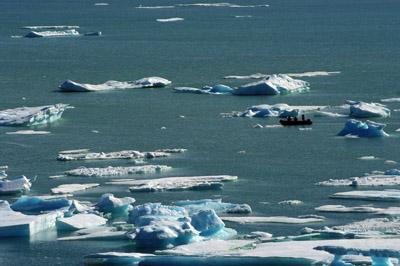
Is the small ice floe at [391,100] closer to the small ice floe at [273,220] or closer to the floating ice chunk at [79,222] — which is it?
the small ice floe at [273,220]

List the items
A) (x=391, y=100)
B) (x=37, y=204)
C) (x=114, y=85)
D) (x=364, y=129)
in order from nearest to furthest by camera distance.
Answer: (x=37, y=204)
(x=364, y=129)
(x=391, y=100)
(x=114, y=85)

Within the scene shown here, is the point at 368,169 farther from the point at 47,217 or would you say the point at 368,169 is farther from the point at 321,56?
the point at 321,56

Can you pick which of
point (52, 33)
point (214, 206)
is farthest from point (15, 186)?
point (52, 33)

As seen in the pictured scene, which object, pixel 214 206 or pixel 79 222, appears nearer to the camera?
pixel 79 222

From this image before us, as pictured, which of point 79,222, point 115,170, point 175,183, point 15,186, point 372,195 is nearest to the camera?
point 79,222

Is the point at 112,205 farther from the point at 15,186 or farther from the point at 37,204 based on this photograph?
the point at 15,186

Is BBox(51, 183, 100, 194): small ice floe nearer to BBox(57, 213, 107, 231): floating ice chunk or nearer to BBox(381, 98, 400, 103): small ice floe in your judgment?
BBox(57, 213, 107, 231): floating ice chunk

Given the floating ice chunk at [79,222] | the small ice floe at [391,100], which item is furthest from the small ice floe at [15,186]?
the small ice floe at [391,100]

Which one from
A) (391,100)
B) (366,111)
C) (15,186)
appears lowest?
(15,186)
